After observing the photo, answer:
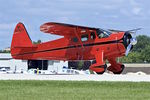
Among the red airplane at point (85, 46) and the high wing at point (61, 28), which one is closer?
the red airplane at point (85, 46)

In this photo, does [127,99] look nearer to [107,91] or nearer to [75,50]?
[107,91]

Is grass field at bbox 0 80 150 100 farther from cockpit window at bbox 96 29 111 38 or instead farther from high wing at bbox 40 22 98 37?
high wing at bbox 40 22 98 37

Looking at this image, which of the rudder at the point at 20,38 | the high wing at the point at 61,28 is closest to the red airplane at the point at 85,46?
the high wing at the point at 61,28

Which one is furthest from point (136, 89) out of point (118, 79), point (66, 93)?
point (118, 79)

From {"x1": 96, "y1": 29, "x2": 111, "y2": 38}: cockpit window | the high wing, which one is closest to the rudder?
the high wing

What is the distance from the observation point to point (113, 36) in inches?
1252

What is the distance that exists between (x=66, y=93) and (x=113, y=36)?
14.2 meters

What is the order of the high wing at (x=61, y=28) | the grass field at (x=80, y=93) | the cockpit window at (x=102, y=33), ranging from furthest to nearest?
the high wing at (x=61, y=28), the cockpit window at (x=102, y=33), the grass field at (x=80, y=93)

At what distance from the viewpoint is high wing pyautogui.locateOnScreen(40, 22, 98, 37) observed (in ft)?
108

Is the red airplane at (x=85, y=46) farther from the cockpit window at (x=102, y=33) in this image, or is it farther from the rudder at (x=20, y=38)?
the rudder at (x=20, y=38)

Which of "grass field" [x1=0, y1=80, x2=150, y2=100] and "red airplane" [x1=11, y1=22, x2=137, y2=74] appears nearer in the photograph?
"grass field" [x1=0, y1=80, x2=150, y2=100]

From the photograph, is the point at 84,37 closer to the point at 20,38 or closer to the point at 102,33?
the point at 102,33

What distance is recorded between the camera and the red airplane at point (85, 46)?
31.5m

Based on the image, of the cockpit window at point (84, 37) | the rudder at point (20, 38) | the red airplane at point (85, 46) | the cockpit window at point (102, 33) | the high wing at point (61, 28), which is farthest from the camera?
the rudder at point (20, 38)
